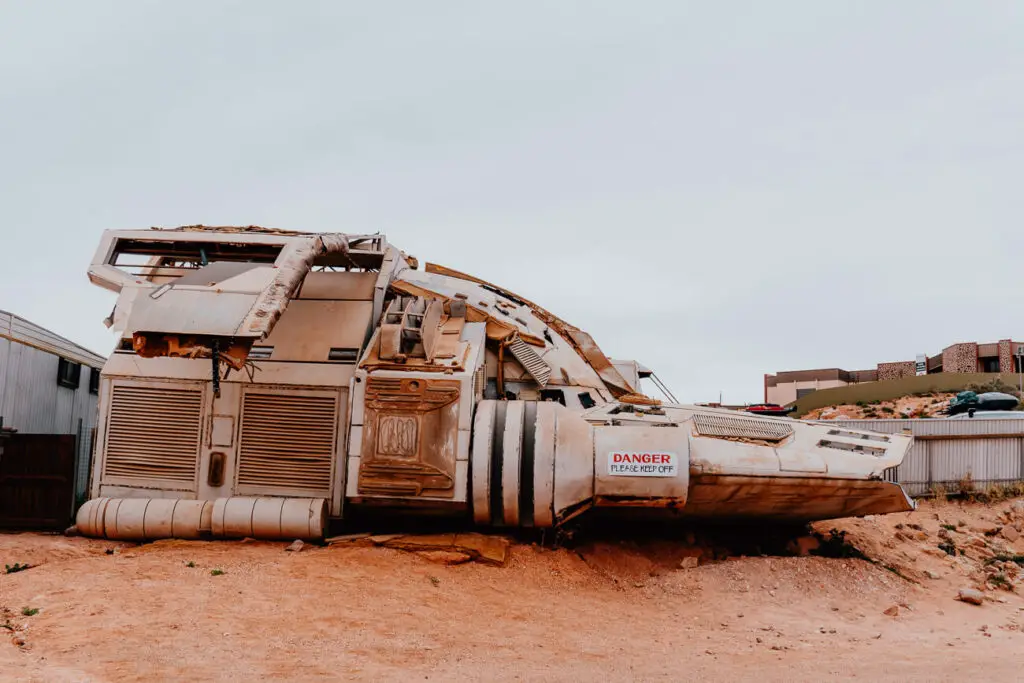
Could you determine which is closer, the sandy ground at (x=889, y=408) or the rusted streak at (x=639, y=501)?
the rusted streak at (x=639, y=501)

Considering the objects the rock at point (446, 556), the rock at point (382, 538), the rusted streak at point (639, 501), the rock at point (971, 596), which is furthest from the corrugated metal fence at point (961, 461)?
the rock at point (382, 538)

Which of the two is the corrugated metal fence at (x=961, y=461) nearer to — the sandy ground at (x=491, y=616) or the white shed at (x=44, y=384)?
the sandy ground at (x=491, y=616)

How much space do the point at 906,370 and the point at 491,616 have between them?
54.5m

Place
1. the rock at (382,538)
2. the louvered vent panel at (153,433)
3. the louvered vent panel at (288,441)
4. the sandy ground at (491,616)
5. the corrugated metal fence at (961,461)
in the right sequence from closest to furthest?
the sandy ground at (491,616), the rock at (382,538), the louvered vent panel at (288,441), the louvered vent panel at (153,433), the corrugated metal fence at (961,461)

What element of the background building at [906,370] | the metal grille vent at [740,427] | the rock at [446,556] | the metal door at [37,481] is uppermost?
the background building at [906,370]

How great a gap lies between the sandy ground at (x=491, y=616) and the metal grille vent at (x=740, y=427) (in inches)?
69.2

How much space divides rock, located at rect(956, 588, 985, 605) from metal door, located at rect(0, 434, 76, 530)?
510 inches

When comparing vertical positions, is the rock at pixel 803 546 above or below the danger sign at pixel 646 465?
below

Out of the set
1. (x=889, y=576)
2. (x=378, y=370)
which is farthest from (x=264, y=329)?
(x=889, y=576)

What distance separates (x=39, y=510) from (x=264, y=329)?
5.53 metres

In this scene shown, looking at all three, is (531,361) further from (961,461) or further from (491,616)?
(961,461)

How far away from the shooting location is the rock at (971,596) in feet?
40.6

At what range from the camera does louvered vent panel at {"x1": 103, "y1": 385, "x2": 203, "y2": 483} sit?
43.4ft

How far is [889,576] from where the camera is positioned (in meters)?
13.1
